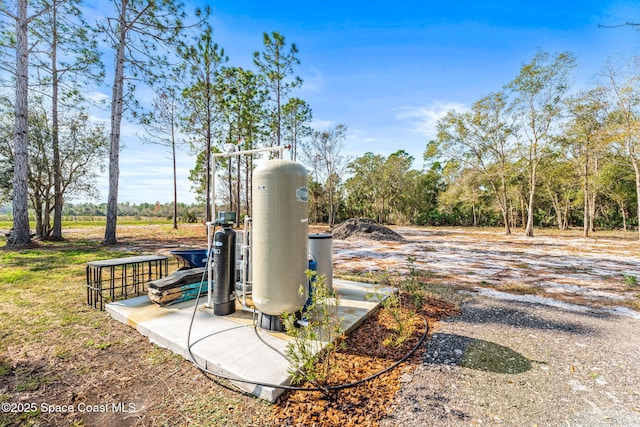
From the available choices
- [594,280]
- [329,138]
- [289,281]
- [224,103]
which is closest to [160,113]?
[224,103]

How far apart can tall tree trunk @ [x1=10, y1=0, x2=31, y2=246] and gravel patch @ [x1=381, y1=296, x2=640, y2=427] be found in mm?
11858

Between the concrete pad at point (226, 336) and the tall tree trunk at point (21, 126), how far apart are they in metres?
8.41

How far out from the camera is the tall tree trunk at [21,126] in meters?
8.00

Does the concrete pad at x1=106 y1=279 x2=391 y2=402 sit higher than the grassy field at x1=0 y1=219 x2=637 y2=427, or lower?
higher

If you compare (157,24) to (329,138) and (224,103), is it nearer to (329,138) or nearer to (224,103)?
(224,103)

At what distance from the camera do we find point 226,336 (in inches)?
100

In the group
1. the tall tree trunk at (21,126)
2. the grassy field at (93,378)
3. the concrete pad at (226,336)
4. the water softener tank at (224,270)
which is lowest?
the grassy field at (93,378)

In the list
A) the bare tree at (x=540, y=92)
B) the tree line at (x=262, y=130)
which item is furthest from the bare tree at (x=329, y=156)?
the bare tree at (x=540, y=92)

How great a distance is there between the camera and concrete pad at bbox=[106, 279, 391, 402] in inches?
78.5

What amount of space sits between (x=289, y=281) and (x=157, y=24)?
11323mm

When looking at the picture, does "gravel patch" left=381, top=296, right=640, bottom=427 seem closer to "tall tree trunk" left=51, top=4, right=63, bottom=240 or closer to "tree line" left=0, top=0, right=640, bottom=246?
"tree line" left=0, top=0, right=640, bottom=246

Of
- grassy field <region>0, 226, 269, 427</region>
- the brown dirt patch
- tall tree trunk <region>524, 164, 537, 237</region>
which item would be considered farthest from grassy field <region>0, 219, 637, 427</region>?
tall tree trunk <region>524, 164, 537, 237</region>

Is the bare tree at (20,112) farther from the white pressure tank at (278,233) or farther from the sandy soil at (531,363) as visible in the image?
the sandy soil at (531,363)

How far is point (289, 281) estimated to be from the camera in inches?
98.6
